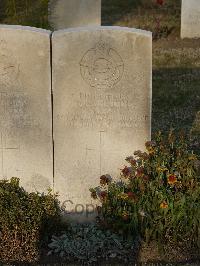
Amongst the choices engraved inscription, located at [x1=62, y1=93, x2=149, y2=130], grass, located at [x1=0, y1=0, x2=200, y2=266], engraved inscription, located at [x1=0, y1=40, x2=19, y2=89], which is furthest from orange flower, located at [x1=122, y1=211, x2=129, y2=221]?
engraved inscription, located at [x1=0, y1=40, x2=19, y2=89]

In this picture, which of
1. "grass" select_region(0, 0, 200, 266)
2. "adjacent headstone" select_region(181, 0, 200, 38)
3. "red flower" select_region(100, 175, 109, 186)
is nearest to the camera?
"red flower" select_region(100, 175, 109, 186)

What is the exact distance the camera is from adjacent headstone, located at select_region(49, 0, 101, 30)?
11.8 metres

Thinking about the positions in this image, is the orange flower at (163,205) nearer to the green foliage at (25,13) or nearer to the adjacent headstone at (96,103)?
the adjacent headstone at (96,103)

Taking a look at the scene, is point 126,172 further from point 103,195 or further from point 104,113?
point 104,113

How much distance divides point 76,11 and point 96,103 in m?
6.88

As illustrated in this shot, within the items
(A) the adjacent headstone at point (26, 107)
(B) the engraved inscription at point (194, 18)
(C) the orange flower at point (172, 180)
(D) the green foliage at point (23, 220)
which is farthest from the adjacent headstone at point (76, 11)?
(C) the orange flower at point (172, 180)

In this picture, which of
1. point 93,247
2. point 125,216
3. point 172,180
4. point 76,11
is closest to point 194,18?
→ point 76,11

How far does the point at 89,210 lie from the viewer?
5598 mm

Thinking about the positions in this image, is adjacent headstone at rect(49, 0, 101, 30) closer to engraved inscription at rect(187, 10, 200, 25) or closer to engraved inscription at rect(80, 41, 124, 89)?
engraved inscription at rect(187, 10, 200, 25)

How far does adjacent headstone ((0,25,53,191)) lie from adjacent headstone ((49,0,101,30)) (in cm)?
669

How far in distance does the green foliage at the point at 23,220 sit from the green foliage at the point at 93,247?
17 cm

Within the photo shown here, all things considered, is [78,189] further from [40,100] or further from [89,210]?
[40,100]

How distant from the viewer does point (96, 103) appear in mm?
5316

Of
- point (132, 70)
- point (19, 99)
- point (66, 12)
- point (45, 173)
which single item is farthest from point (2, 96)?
point (66, 12)
